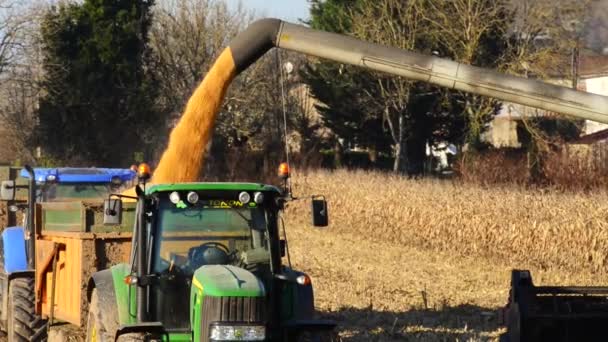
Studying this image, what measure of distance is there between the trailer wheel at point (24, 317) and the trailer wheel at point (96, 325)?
78.2 inches

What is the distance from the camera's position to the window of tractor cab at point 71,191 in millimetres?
12281

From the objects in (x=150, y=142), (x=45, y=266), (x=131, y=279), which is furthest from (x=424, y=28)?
(x=131, y=279)

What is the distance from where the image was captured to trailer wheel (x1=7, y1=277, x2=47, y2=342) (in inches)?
413

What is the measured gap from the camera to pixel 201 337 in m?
6.74

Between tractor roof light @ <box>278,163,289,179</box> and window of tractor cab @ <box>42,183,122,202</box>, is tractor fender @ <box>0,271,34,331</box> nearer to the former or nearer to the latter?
window of tractor cab @ <box>42,183,122,202</box>

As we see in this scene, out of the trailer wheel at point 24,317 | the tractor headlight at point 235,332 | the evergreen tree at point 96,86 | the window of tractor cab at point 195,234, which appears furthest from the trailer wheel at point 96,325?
the evergreen tree at point 96,86

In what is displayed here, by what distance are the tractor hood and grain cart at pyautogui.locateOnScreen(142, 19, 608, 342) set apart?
8.75 ft

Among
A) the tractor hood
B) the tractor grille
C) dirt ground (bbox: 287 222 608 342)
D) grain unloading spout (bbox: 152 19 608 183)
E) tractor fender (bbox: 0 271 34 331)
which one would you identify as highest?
grain unloading spout (bbox: 152 19 608 183)

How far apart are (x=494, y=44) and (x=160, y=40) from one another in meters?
14.2

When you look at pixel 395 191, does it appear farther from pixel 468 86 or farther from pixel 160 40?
pixel 160 40

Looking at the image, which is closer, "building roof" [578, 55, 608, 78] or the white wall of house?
"building roof" [578, 55, 608, 78]

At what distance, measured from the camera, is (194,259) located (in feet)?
24.5

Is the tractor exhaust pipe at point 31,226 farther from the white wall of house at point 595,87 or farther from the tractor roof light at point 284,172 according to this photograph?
the white wall of house at point 595,87

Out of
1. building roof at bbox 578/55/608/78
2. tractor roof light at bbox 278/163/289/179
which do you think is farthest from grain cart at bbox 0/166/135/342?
building roof at bbox 578/55/608/78
